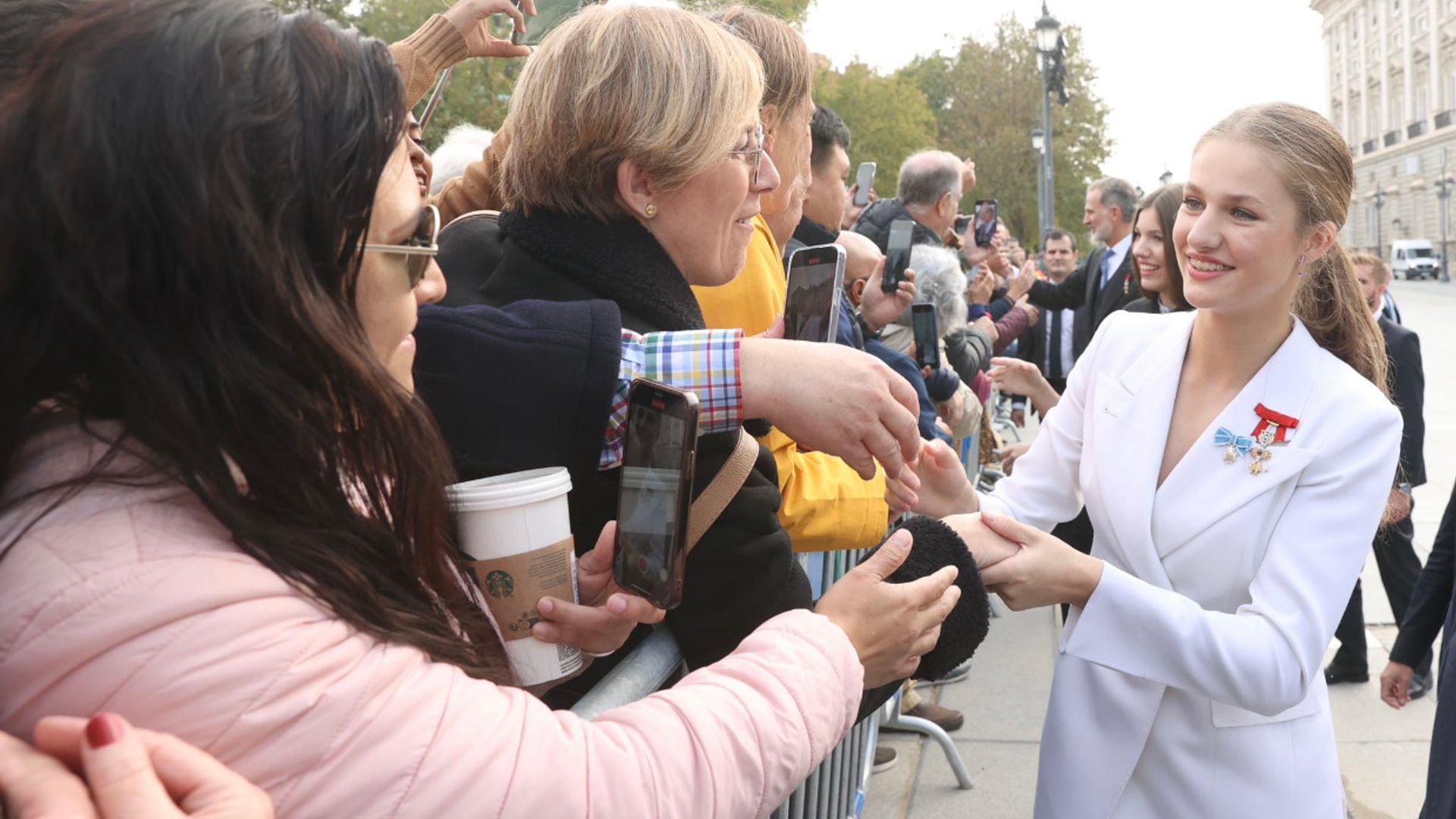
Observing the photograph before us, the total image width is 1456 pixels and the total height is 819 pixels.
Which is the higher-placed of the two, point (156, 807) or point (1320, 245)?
point (1320, 245)

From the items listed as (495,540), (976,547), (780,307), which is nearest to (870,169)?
(780,307)

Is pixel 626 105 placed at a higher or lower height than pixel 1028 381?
higher

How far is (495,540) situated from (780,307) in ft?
4.60

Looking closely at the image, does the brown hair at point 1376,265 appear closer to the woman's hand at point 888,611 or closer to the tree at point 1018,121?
Answer: the woman's hand at point 888,611

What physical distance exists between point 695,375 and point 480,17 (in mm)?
2129

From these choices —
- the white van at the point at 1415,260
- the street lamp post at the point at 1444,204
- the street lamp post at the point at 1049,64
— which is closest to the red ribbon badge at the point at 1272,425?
the street lamp post at the point at 1049,64

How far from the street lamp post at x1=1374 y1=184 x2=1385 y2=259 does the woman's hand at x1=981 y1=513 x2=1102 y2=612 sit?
78.8 metres

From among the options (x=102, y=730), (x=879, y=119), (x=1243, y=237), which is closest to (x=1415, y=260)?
(x=879, y=119)

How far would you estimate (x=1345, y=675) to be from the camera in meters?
5.02

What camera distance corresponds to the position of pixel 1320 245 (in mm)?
2461

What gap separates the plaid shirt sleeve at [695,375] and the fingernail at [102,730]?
A: 34.4 inches

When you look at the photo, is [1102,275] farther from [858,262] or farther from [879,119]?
[879,119]

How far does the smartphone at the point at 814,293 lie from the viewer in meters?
2.35

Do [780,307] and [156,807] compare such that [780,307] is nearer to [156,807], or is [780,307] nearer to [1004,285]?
[156,807]
